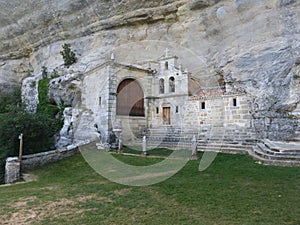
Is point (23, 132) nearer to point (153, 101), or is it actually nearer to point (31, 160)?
point (31, 160)

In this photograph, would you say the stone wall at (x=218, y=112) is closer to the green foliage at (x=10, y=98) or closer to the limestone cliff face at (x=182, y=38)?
the limestone cliff face at (x=182, y=38)

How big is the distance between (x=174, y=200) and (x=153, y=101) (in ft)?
44.0

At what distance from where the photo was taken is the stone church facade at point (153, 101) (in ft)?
48.8

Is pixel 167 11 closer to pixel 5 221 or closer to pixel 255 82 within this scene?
pixel 255 82

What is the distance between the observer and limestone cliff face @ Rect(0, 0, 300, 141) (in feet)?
44.4

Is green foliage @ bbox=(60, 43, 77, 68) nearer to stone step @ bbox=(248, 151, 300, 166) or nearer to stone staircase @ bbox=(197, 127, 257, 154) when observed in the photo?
stone staircase @ bbox=(197, 127, 257, 154)

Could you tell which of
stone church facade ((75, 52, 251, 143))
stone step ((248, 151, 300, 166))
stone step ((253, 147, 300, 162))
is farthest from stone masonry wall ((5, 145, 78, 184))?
stone step ((253, 147, 300, 162))

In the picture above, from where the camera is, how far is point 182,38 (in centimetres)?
2234

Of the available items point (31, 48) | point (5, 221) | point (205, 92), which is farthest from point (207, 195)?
point (31, 48)

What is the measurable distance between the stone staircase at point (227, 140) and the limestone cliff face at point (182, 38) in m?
1.07

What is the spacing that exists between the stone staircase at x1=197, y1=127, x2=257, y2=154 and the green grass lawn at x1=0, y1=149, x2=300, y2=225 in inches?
138

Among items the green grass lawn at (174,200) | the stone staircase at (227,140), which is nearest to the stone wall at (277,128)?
the stone staircase at (227,140)

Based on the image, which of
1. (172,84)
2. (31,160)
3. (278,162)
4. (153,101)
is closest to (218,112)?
(172,84)

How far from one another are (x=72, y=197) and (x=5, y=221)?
1.72m
